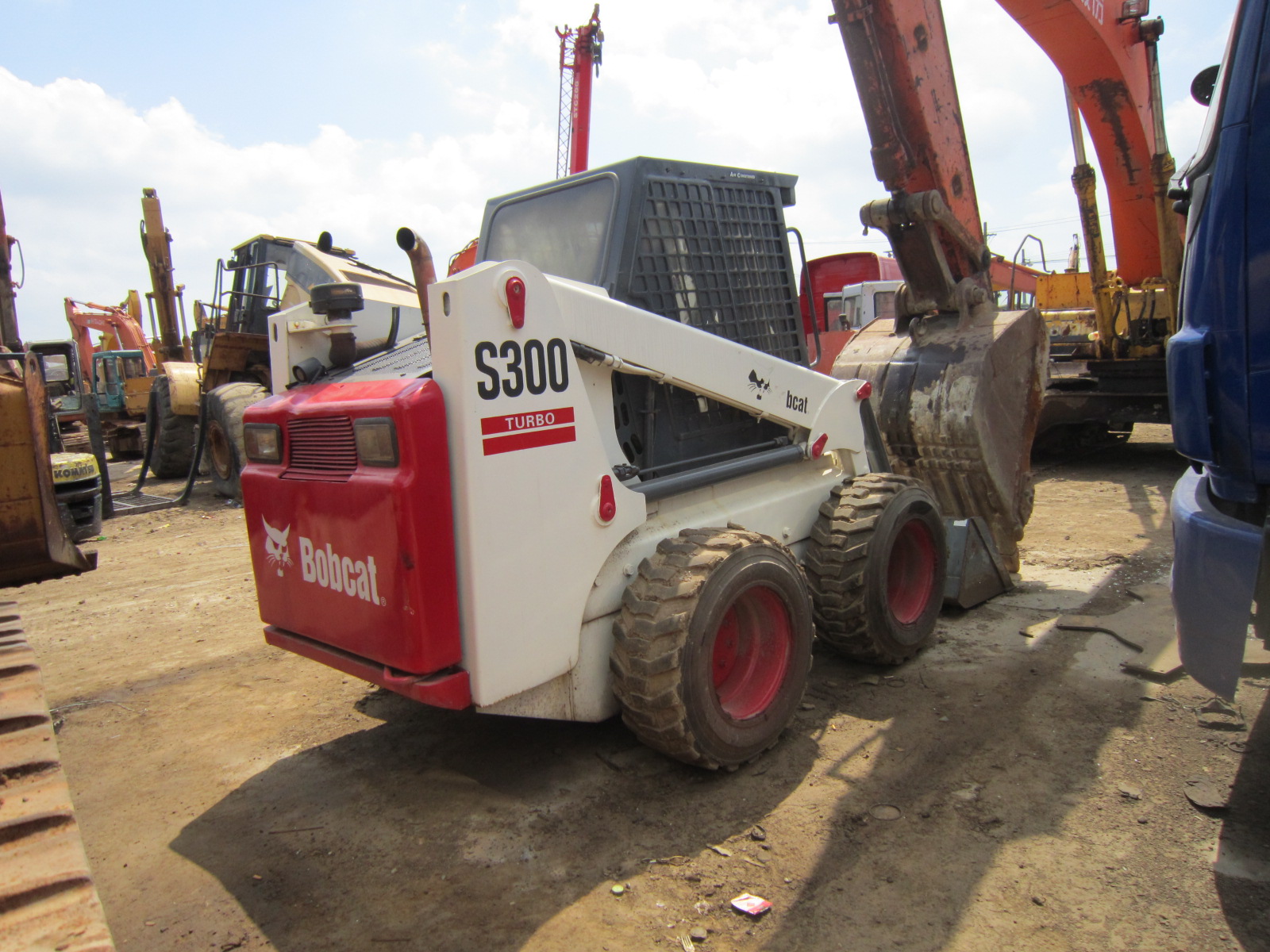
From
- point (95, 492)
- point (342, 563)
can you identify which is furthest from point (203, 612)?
→ point (342, 563)

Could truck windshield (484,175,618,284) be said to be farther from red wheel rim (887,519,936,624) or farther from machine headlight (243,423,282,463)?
red wheel rim (887,519,936,624)

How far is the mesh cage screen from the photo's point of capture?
3.50m

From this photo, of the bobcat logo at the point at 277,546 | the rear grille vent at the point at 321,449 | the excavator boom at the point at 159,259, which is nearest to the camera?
the rear grille vent at the point at 321,449

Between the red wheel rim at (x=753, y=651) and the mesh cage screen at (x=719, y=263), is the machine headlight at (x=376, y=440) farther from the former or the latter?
the red wheel rim at (x=753, y=651)

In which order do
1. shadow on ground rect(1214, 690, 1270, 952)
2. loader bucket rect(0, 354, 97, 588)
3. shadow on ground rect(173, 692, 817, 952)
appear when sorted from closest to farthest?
shadow on ground rect(1214, 690, 1270, 952) < shadow on ground rect(173, 692, 817, 952) < loader bucket rect(0, 354, 97, 588)

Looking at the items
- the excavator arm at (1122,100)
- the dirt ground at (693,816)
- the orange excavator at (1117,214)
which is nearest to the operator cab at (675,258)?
the dirt ground at (693,816)

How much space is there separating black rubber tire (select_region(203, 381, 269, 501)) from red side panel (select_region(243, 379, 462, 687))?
6.88 m

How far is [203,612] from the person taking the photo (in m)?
5.65

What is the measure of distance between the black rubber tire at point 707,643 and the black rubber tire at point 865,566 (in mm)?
491

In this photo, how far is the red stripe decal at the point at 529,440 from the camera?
261 cm

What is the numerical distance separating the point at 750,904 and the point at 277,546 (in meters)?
2.05

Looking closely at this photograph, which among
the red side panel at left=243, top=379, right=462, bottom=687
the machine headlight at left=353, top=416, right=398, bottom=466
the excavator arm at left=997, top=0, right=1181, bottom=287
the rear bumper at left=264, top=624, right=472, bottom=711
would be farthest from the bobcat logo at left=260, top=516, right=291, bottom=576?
the excavator arm at left=997, top=0, right=1181, bottom=287

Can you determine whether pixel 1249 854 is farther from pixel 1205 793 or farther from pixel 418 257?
pixel 418 257

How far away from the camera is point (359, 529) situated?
271 cm
